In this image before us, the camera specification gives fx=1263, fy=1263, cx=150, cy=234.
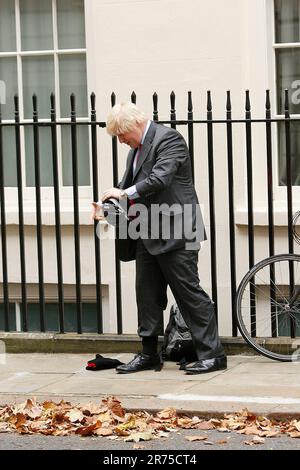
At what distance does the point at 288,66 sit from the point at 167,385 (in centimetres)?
355

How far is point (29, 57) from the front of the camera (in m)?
11.4

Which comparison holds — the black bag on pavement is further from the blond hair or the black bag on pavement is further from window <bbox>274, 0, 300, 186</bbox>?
window <bbox>274, 0, 300, 186</bbox>

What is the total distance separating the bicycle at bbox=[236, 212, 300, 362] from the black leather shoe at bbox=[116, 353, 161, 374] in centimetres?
66

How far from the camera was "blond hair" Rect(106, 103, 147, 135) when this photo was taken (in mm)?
8562

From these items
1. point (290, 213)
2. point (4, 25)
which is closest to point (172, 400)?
point (290, 213)

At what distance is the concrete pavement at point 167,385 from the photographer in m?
7.80

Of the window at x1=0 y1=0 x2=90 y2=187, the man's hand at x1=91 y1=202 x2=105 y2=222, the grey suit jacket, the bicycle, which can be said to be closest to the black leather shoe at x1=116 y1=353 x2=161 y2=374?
the bicycle

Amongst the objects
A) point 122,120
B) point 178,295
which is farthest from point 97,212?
point 178,295

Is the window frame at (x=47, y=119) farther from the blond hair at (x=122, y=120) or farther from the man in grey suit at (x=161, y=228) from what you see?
the blond hair at (x=122, y=120)

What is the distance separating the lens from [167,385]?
8.44 meters

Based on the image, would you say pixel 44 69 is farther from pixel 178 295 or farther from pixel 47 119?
pixel 178 295
